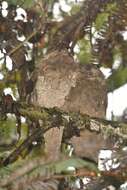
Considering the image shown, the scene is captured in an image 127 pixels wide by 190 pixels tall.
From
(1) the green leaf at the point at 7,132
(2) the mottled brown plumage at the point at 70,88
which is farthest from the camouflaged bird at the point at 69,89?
(1) the green leaf at the point at 7,132

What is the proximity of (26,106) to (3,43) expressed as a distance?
0.82ft

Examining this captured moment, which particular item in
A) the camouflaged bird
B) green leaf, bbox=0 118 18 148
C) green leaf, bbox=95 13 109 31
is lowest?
green leaf, bbox=0 118 18 148

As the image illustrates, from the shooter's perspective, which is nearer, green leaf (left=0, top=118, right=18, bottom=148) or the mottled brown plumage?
the mottled brown plumage

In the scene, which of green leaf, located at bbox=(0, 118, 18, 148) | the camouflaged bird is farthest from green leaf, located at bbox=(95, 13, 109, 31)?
green leaf, located at bbox=(0, 118, 18, 148)

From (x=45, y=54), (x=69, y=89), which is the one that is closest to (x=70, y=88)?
(x=69, y=89)

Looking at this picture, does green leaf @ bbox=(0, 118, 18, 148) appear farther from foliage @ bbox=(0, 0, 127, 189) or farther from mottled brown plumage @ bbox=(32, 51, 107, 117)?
mottled brown plumage @ bbox=(32, 51, 107, 117)

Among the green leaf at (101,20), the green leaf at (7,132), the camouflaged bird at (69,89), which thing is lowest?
the green leaf at (7,132)

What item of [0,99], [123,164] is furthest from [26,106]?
[123,164]

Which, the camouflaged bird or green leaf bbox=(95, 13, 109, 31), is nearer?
the camouflaged bird

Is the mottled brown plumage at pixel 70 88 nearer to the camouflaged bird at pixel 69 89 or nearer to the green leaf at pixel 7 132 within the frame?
the camouflaged bird at pixel 69 89

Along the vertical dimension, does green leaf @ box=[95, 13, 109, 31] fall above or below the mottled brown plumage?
above

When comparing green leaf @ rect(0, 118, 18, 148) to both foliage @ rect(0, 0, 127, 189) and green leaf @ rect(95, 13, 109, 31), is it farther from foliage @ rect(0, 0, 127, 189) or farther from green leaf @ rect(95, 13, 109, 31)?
green leaf @ rect(95, 13, 109, 31)

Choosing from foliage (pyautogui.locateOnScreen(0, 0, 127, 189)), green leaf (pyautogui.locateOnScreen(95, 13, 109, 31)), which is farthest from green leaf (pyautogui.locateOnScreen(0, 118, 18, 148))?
green leaf (pyautogui.locateOnScreen(95, 13, 109, 31))

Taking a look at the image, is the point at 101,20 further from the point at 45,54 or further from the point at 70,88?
the point at 70,88
